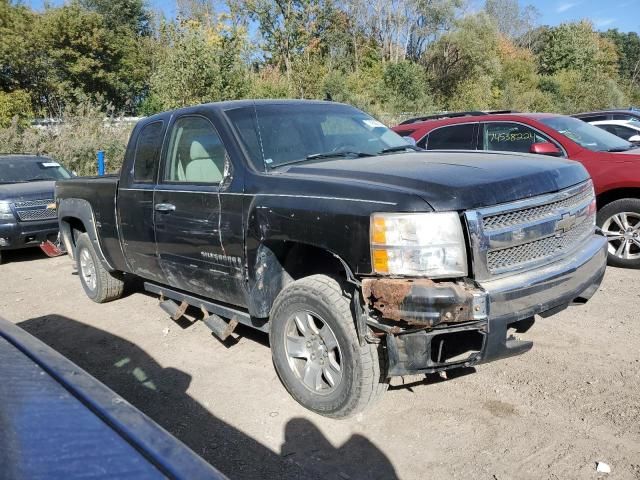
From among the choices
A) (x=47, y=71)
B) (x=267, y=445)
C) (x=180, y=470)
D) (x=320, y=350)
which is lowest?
(x=267, y=445)

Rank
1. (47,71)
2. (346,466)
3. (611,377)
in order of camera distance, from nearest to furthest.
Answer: (346,466)
(611,377)
(47,71)

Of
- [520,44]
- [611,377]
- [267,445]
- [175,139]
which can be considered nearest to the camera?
[267,445]

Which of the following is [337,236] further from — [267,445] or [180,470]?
[180,470]

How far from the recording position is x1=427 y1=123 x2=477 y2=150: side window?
7.68m

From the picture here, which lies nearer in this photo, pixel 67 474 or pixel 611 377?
pixel 67 474

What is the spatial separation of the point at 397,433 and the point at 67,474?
222cm

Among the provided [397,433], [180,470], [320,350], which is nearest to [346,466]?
[397,433]

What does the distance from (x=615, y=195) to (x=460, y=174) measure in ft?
13.9

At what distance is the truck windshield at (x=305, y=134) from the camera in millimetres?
4043

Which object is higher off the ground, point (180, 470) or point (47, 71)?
point (47, 71)

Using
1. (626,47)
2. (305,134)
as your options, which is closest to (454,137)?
(305,134)

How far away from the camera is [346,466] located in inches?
120

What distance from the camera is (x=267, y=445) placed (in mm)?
3303

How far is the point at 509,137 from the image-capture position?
7383 mm
